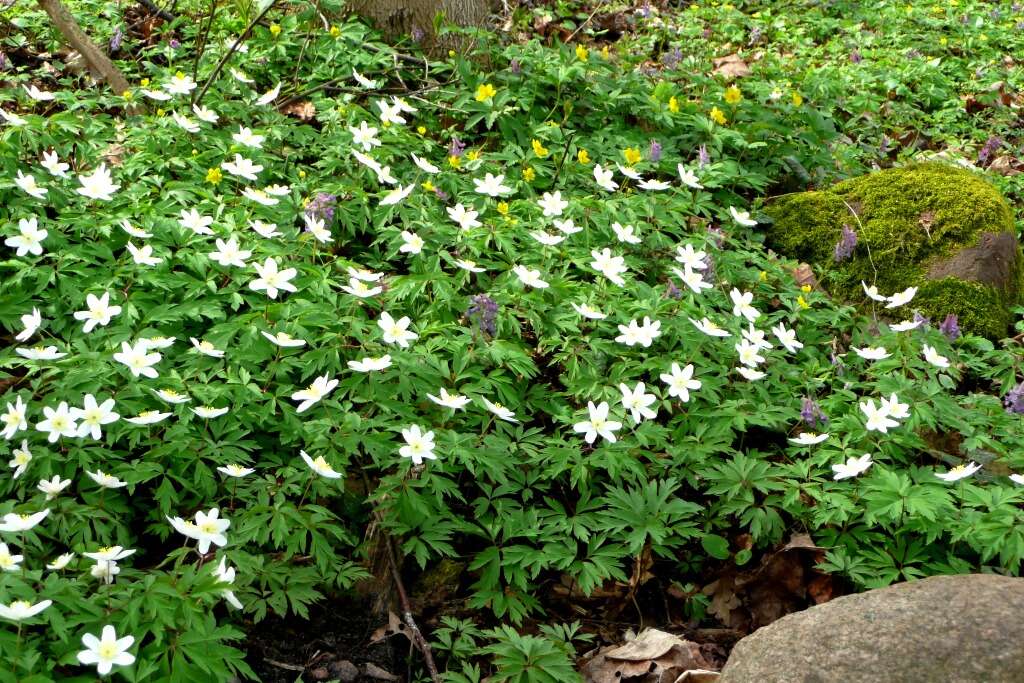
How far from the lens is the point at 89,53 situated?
484 cm

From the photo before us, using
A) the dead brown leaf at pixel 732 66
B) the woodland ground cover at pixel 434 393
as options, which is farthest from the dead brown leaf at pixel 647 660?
the dead brown leaf at pixel 732 66

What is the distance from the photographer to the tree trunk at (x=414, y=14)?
5.38m

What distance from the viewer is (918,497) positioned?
2924 millimetres

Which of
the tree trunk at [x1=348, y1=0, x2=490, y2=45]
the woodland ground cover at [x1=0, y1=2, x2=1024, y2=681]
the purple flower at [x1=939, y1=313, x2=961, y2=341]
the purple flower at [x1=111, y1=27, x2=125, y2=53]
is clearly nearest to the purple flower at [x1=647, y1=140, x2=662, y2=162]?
the woodland ground cover at [x1=0, y1=2, x2=1024, y2=681]

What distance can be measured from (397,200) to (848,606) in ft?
7.42

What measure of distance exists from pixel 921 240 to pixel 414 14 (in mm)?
3020

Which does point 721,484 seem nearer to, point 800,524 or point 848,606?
point 800,524

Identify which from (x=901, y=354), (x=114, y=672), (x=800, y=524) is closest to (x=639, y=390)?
(x=800, y=524)

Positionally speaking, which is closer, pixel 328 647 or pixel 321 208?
pixel 328 647

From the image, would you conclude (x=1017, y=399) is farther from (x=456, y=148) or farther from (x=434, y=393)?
(x=456, y=148)

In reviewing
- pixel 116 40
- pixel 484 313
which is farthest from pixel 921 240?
pixel 116 40

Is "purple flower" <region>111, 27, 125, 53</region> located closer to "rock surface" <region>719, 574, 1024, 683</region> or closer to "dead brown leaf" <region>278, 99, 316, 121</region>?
"dead brown leaf" <region>278, 99, 316, 121</region>

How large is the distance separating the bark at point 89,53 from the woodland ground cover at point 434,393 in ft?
1.34

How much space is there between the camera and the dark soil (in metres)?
2.71
